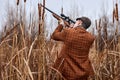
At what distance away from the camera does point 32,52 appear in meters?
4.10

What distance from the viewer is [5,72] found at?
3.79m

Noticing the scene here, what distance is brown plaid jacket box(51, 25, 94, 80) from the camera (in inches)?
173

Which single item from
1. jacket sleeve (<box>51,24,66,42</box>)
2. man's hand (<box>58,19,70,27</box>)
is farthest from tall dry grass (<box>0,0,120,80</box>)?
man's hand (<box>58,19,70,27</box>)

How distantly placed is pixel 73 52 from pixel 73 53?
0.01 m

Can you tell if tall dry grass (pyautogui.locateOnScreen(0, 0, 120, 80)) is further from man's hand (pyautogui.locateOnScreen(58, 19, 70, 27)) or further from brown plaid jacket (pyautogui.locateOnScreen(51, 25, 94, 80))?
man's hand (pyautogui.locateOnScreen(58, 19, 70, 27))

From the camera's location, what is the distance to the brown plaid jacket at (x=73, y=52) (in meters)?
4.40

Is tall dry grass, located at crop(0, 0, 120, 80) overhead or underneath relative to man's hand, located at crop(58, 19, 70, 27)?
underneath

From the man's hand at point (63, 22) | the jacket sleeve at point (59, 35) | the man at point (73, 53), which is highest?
the man's hand at point (63, 22)

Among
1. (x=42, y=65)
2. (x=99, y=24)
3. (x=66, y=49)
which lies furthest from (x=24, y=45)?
(x=99, y=24)

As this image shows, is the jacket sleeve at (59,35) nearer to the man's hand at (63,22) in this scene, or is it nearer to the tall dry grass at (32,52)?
the tall dry grass at (32,52)

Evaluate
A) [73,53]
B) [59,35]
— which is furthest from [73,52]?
[59,35]

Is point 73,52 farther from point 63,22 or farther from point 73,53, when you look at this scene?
point 63,22

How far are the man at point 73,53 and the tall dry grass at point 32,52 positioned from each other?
12 centimetres

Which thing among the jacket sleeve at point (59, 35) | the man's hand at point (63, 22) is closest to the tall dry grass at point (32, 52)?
the jacket sleeve at point (59, 35)
